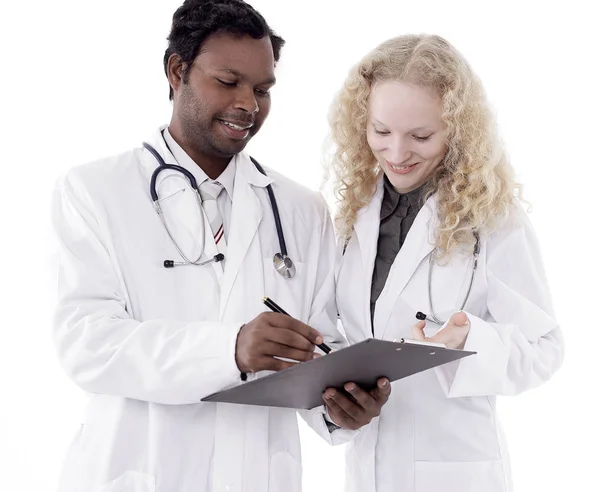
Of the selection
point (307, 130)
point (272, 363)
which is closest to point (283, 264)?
point (272, 363)

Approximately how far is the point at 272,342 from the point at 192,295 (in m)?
0.31

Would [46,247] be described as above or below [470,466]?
above

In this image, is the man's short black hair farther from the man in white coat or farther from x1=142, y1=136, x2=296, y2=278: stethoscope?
x1=142, y1=136, x2=296, y2=278: stethoscope

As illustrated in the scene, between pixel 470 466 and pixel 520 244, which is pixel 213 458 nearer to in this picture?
pixel 470 466

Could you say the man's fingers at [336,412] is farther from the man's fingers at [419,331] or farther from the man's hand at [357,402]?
the man's fingers at [419,331]

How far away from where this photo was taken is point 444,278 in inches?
81.6

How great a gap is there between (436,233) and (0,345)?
1.88 metres

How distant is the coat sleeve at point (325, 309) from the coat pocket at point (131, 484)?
1.48 ft

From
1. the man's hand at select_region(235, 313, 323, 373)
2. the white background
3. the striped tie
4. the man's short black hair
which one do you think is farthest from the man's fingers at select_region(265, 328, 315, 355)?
the white background

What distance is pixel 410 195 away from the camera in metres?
2.20

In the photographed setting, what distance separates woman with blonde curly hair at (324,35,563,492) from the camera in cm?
202

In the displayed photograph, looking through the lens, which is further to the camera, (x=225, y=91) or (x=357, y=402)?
(x=225, y=91)

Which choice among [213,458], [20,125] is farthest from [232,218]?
[20,125]

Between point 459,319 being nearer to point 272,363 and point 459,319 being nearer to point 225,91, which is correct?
point 272,363
